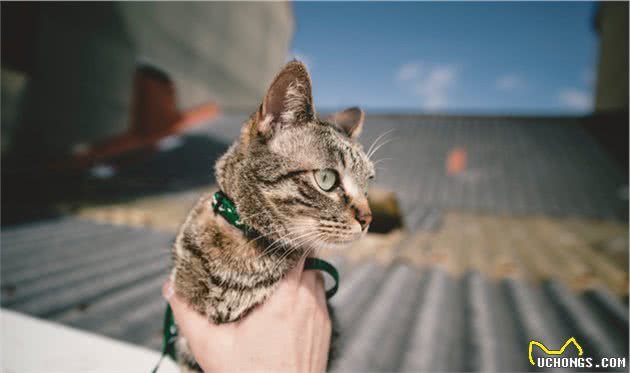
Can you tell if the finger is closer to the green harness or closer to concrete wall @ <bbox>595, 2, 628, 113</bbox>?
the green harness

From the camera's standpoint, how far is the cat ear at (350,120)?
162 cm

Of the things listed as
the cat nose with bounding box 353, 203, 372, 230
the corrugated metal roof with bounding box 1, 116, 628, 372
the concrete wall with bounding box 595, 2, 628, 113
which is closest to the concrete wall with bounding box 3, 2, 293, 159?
the corrugated metal roof with bounding box 1, 116, 628, 372

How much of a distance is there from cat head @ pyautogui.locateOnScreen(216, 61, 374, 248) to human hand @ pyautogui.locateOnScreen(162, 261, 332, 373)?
0.21m

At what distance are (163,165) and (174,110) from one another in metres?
2.86

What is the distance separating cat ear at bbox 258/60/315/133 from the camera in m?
1.11

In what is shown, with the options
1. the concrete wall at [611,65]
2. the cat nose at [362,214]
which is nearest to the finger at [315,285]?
the cat nose at [362,214]

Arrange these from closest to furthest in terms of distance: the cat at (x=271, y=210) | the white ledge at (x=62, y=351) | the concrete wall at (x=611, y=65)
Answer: the cat at (x=271, y=210) < the white ledge at (x=62, y=351) < the concrete wall at (x=611, y=65)

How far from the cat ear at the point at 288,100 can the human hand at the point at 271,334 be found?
2.07ft

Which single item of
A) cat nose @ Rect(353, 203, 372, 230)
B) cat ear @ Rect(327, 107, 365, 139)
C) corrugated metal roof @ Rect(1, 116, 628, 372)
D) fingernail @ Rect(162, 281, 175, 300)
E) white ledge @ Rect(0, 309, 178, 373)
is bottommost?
corrugated metal roof @ Rect(1, 116, 628, 372)

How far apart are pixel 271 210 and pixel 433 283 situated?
2335 millimetres

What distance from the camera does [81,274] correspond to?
2.65m

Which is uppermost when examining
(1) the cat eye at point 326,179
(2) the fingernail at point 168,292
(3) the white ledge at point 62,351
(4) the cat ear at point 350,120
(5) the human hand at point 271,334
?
(4) the cat ear at point 350,120

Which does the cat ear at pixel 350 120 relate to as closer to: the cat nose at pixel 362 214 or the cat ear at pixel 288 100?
the cat ear at pixel 288 100

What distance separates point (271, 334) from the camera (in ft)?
3.59
